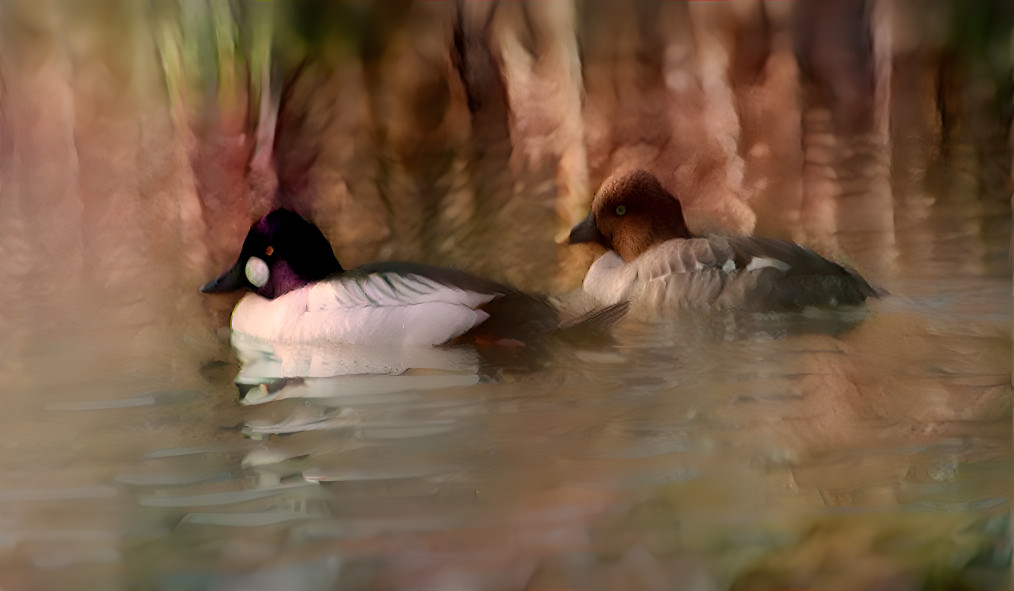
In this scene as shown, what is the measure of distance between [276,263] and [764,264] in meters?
1.04

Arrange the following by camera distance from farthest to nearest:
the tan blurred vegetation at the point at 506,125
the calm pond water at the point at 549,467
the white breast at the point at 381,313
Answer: the tan blurred vegetation at the point at 506,125
the white breast at the point at 381,313
the calm pond water at the point at 549,467

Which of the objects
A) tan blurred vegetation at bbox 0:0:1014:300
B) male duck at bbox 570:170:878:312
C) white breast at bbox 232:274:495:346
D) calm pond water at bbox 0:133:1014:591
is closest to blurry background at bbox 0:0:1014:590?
tan blurred vegetation at bbox 0:0:1014:300

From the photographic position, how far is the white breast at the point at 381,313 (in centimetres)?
181

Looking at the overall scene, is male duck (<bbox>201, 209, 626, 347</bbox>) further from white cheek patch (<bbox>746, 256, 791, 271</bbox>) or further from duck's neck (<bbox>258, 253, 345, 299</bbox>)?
white cheek patch (<bbox>746, 256, 791, 271</bbox>)

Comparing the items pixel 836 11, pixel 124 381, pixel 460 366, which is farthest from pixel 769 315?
pixel 124 381

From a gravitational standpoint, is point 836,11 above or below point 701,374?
above

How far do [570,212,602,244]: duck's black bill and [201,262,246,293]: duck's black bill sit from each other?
32.2 inches

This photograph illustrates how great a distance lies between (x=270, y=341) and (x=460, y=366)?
1.43 feet

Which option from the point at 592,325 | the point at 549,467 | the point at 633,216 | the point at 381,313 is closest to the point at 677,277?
the point at 592,325

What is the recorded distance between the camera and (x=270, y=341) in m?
1.92

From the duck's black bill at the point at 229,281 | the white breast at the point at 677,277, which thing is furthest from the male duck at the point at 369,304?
the white breast at the point at 677,277

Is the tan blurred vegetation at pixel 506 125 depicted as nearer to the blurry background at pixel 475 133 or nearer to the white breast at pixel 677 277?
the blurry background at pixel 475 133

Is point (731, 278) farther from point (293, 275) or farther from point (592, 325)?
point (293, 275)

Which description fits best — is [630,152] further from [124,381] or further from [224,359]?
[124,381]
